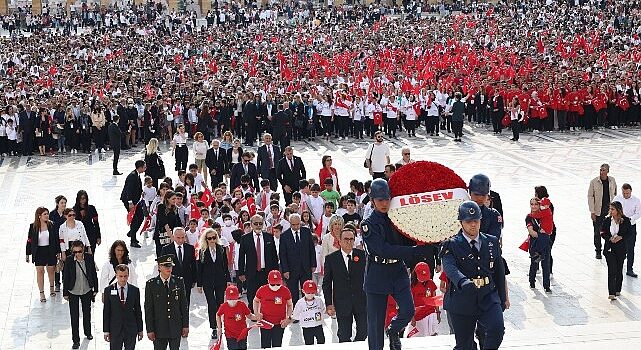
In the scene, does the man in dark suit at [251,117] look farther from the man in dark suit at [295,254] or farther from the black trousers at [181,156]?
the man in dark suit at [295,254]

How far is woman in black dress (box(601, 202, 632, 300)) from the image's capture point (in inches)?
567

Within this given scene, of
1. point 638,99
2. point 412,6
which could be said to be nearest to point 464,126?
point 638,99

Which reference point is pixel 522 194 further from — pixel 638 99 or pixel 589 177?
pixel 638 99

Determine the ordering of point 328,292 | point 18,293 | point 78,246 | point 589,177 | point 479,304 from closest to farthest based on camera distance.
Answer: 1. point 479,304
2. point 328,292
3. point 78,246
4. point 18,293
5. point 589,177

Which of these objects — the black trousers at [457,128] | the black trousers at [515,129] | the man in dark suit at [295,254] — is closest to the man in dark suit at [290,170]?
the man in dark suit at [295,254]

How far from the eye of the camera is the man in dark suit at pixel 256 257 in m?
13.5

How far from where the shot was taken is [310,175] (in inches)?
968

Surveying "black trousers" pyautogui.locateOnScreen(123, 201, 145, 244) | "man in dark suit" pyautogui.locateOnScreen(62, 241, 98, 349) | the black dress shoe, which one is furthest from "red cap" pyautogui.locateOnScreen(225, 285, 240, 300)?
"black trousers" pyautogui.locateOnScreen(123, 201, 145, 244)

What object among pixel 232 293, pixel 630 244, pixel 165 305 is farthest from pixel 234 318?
pixel 630 244

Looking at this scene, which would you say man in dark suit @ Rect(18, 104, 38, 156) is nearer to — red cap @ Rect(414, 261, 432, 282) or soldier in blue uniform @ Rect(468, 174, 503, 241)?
red cap @ Rect(414, 261, 432, 282)

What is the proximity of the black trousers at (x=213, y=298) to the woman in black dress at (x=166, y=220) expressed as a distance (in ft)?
8.73

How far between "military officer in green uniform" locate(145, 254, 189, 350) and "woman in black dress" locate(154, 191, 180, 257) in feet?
15.7

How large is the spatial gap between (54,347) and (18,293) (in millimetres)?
2670

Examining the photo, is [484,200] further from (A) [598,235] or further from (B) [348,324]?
(A) [598,235]
